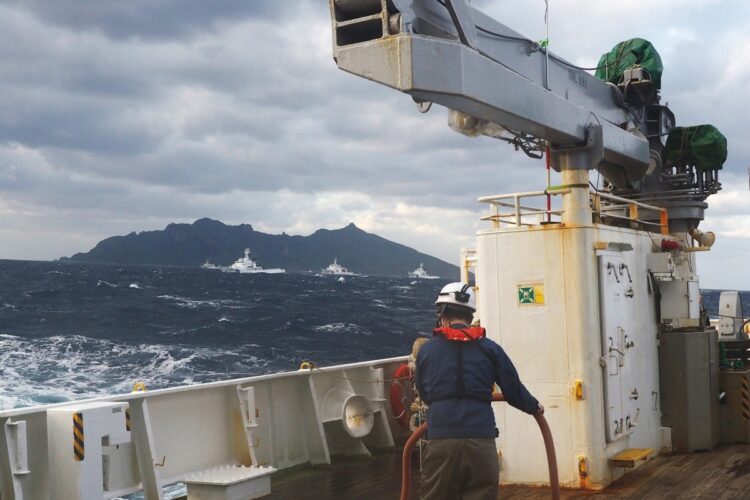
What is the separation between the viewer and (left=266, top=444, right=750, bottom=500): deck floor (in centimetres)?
800

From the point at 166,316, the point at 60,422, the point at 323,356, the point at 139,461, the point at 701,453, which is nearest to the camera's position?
the point at 60,422

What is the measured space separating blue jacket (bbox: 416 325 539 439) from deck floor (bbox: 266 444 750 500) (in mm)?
3610

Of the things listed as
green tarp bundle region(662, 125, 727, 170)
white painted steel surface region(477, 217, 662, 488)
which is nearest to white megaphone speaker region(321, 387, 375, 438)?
white painted steel surface region(477, 217, 662, 488)

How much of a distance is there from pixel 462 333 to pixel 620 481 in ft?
15.7

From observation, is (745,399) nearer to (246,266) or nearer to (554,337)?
(554,337)

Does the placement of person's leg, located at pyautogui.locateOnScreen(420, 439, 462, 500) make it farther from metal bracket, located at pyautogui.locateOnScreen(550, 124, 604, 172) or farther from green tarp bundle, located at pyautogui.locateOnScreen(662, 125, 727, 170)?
green tarp bundle, located at pyautogui.locateOnScreen(662, 125, 727, 170)

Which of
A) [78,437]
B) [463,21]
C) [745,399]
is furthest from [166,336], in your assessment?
[463,21]

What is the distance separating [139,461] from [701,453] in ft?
22.3

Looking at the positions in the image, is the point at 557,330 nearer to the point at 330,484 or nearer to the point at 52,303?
the point at 330,484

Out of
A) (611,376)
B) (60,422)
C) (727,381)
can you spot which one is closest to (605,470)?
(611,376)

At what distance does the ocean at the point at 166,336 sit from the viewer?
27.8m

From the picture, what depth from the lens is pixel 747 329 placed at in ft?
55.2

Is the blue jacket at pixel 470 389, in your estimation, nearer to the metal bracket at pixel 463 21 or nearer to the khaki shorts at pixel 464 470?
the khaki shorts at pixel 464 470

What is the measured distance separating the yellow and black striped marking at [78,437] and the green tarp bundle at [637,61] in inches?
335
